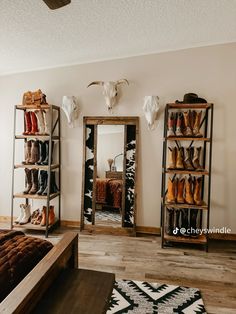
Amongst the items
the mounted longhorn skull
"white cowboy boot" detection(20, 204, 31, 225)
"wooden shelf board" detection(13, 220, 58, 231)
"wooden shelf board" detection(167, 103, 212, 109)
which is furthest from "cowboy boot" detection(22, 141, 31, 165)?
"wooden shelf board" detection(167, 103, 212, 109)

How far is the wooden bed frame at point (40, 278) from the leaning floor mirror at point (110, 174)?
161 cm

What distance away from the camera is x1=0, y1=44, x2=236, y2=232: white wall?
3041 millimetres

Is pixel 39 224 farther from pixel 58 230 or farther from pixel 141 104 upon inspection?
pixel 141 104

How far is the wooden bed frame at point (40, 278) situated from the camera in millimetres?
1001

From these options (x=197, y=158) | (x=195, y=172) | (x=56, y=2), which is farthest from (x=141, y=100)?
(x=56, y=2)

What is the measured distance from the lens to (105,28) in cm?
250

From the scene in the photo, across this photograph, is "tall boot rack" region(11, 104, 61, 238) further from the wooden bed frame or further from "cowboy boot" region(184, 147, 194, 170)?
"cowboy boot" region(184, 147, 194, 170)

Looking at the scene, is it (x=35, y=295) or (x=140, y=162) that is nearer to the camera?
(x=35, y=295)

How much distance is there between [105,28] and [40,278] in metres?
2.32

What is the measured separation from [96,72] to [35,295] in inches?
112

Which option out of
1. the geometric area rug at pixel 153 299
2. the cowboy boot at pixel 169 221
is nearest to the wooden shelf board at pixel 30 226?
the geometric area rug at pixel 153 299

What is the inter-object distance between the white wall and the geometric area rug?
4.10 ft

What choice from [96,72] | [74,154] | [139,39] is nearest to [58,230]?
[74,154]

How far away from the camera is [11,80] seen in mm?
3625
